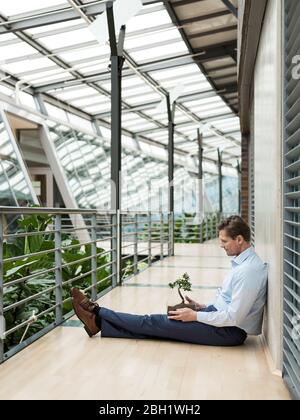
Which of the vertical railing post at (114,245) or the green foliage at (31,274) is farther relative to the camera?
the vertical railing post at (114,245)

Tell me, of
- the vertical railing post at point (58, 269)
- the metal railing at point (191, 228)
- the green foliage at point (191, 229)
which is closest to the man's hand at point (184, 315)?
the vertical railing post at point (58, 269)

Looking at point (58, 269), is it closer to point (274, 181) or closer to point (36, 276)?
point (36, 276)

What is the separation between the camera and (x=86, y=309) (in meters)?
3.05

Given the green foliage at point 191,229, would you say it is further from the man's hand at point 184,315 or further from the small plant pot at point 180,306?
the man's hand at point 184,315

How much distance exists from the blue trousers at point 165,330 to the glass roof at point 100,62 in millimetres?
5385

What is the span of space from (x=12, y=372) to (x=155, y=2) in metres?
6.30

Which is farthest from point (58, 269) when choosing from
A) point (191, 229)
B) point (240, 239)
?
point (191, 229)

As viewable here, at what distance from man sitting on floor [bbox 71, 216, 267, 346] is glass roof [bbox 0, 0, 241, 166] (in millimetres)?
5304

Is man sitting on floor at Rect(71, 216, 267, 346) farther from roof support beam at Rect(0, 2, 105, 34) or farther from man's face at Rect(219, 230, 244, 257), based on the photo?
roof support beam at Rect(0, 2, 105, 34)

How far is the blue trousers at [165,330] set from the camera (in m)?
2.95

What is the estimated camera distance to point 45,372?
250 centimetres

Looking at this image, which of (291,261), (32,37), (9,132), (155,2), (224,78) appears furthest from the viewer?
(224,78)
